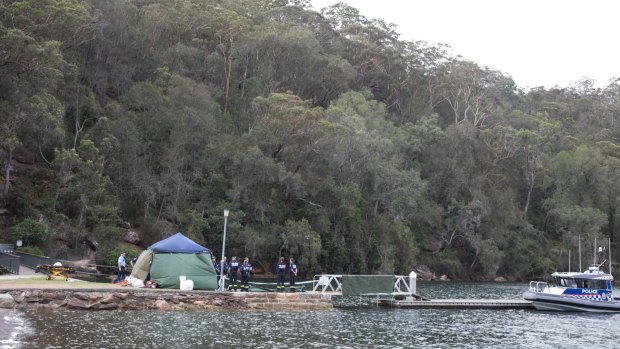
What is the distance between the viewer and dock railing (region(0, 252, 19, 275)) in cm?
3541

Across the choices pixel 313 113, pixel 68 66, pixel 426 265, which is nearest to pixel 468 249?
pixel 426 265

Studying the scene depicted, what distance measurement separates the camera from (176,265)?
33.0 m

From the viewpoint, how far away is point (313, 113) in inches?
2557

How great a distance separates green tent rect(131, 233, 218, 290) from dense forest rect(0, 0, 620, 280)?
51.3ft

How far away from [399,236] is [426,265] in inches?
378

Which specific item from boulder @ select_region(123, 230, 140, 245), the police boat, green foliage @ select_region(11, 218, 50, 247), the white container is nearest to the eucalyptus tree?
green foliage @ select_region(11, 218, 50, 247)

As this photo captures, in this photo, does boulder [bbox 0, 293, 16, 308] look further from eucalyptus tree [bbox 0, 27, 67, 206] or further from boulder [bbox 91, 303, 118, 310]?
eucalyptus tree [bbox 0, 27, 67, 206]

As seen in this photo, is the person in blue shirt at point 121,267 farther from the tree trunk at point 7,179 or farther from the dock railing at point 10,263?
the tree trunk at point 7,179

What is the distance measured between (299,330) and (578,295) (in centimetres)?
2235

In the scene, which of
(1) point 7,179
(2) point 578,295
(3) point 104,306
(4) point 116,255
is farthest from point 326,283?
(1) point 7,179

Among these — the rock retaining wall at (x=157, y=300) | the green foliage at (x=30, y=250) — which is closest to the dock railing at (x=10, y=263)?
the rock retaining wall at (x=157, y=300)

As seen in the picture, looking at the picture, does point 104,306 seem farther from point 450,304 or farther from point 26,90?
point 26,90

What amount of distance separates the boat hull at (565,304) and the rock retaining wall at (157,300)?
1394 cm

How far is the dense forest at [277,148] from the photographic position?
5191cm
